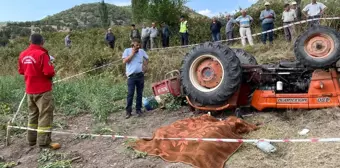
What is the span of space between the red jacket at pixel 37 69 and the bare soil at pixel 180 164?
946 millimetres

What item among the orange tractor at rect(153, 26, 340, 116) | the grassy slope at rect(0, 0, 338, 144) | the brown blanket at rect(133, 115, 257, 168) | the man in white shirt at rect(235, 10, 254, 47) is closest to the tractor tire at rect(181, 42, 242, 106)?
the orange tractor at rect(153, 26, 340, 116)

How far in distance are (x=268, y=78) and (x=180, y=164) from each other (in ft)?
8.33

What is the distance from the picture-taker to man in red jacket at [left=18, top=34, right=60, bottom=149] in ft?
18.8

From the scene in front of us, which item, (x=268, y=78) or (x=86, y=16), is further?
(x=86, y=16)

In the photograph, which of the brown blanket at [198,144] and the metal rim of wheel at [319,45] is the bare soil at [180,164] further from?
the metal rim of wheel at [319,45]

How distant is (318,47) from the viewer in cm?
588

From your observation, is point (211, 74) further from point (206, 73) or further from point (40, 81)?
point (40, 81)

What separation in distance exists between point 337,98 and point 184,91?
2.48 m

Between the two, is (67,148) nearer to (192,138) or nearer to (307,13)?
(192,138)

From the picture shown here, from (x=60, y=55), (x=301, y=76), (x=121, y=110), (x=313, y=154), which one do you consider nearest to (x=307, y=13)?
(x=301, y=76)

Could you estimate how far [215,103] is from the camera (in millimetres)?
6445

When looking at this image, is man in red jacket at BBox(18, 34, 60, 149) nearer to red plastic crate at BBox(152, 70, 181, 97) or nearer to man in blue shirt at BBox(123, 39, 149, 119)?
man in blue shirt at BBox(123, 39, 149, 119)

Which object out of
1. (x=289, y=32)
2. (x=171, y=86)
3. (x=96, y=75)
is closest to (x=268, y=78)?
(x=171, y=86)

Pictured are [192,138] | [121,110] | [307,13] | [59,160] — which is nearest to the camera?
[192,138]
